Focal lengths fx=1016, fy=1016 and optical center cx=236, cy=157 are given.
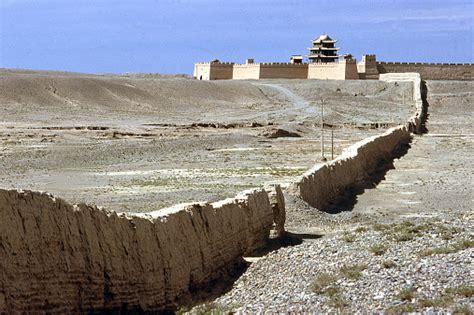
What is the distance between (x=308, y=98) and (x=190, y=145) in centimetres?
3571

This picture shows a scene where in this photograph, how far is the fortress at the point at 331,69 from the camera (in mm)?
88375

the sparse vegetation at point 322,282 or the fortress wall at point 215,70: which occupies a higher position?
the fortress wall at point 215,70

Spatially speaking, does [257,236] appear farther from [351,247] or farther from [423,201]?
[423,201]

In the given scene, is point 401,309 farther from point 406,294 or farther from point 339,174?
point 339,174

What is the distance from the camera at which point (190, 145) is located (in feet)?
124

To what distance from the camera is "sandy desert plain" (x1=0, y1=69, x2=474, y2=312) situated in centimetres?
1168

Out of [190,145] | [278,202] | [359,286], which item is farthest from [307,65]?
[359,286]

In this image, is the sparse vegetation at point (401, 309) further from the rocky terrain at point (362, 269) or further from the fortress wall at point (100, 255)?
the fortress wall at point (100, 255)

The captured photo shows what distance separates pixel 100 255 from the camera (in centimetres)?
1097

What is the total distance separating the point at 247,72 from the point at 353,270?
3125 inches

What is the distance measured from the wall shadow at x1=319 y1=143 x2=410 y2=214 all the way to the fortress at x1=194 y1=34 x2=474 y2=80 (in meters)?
52.9

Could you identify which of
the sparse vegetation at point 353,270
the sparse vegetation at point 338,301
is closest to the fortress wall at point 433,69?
the sparse vegetation at point 353,270

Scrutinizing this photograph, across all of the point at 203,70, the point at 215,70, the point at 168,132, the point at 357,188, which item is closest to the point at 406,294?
the point at 357,188

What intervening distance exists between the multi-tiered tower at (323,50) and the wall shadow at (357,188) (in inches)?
2433
